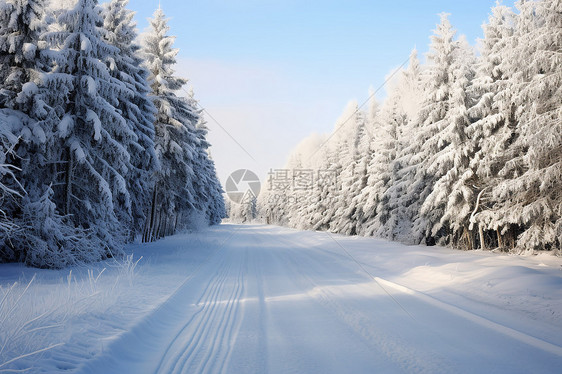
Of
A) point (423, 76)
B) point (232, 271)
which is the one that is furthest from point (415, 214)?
point (232, 271)

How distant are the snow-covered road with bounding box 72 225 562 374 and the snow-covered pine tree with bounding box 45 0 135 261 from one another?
6731 millimetres

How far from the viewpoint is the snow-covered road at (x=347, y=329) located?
4070 mm

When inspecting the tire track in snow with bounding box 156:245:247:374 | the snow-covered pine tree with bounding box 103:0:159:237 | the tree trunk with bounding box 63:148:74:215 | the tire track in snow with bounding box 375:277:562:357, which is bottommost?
the tire track in snow with bounding box 156:245:247:374

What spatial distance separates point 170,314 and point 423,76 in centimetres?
2014

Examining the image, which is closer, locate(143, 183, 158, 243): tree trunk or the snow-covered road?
the snow-covered road

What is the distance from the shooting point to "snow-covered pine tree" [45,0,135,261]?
488 inches

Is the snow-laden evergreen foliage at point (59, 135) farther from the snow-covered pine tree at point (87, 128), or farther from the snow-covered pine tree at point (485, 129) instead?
the snow-covered pine tree at point (485, 129)

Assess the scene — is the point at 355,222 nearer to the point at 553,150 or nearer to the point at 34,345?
the point at 553,150

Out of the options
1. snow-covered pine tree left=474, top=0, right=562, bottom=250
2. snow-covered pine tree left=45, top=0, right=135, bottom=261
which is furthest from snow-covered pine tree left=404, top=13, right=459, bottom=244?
snow-covered pine tree left=45, top=0, right=135, bottom=261

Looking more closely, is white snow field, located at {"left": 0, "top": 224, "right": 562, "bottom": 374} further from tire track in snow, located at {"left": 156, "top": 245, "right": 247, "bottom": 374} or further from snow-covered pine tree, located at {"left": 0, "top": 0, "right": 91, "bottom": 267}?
snow-covered pine tree, located at {"left": 0, "top": 0, "right": 91, "bottom": 267}

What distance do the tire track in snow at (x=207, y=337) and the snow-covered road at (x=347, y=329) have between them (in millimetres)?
15

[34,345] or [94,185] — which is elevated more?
[94,185]

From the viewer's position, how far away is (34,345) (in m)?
3.79

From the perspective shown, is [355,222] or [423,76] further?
[355,222]
